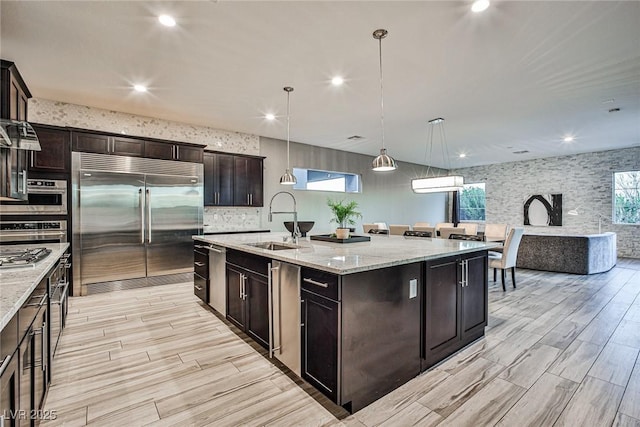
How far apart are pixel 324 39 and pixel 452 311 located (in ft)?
8.64

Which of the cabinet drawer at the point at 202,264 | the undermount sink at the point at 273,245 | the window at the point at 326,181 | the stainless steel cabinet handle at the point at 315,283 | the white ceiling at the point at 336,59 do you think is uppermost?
the white ceiling at the point at 336,59

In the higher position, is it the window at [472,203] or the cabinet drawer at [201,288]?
the window at [472,203]

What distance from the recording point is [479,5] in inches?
92.3

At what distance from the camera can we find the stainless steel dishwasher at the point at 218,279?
3211mm

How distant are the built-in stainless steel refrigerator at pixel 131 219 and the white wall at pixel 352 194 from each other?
1823mm

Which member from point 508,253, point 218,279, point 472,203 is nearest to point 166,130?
point 218,279

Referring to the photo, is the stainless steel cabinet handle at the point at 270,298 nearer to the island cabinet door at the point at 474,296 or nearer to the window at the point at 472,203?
the island cabinet door at the point at 474,296

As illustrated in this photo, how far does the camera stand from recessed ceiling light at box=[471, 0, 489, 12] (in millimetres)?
2312

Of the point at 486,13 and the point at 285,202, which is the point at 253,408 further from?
the point at 285,202

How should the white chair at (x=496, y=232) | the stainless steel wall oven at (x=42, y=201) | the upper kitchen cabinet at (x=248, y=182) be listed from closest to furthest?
the stainless steel wall oven at (x=42, y=201)
the upper kitchen cabinet at (x=248, y=182)
the white chair at (x=496, y=232)

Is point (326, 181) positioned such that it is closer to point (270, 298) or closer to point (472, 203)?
point (270, 298)

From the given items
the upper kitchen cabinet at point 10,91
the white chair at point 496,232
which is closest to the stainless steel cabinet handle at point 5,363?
the upper kitchen cabinet at point 10,91

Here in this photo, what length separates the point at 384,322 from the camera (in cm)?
201

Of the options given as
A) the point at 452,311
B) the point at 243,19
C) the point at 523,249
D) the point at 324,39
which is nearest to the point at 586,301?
the point at 523,249
